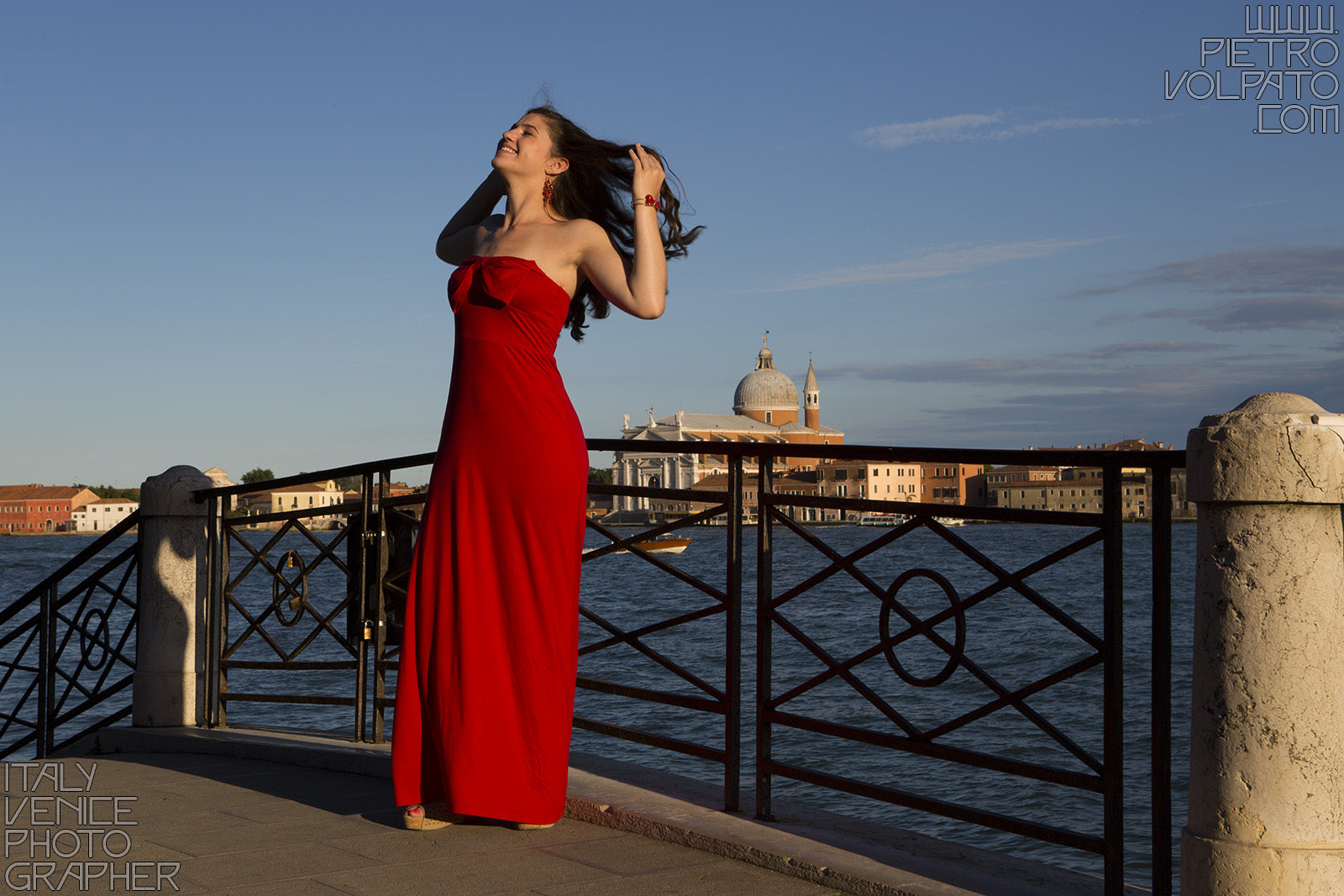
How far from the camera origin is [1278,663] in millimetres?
1814

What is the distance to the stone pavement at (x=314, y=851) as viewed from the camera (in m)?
2.29

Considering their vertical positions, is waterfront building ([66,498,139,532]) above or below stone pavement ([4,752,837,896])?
below

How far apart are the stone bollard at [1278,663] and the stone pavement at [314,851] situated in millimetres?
777

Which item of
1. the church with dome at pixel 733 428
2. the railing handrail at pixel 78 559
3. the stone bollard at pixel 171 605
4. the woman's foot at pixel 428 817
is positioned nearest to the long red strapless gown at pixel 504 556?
the woman's foot at pixel 428 817

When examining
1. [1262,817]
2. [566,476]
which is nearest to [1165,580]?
[1262,817]

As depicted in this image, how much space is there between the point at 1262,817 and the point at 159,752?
3.55 m

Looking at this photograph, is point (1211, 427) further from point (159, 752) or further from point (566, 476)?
point (159, 752)

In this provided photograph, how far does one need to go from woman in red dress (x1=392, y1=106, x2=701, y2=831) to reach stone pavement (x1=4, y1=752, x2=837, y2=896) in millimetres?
130

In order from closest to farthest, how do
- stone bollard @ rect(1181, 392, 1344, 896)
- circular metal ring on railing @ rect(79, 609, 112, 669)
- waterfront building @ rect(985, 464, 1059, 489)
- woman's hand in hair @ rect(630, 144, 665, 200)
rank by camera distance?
stone bollard @ rect(1181, 392, 1344, 896), woman's hand in hair @ rect(630, 144, 665, 200), circular metal ring on railing @ rect(79, 609, 112, 669), waterfront building @ rect(985, 464, 1059, 489)

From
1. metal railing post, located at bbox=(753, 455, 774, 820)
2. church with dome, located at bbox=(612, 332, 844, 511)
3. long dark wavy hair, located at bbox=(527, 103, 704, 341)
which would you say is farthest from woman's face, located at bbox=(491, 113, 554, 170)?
church with dome, located at bbox=(612, 332, 844, 511)

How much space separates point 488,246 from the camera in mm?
2748

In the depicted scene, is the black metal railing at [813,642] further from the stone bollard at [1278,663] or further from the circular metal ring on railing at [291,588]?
the stone bollard at [1278,663]

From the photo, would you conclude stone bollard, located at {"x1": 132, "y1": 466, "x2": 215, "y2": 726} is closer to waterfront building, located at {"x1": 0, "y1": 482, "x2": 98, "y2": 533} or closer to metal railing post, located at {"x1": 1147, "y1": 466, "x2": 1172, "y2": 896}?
metal railing post, located at {"x1": 1147, "y1": 466, "x2": 1172, "y2": 896}

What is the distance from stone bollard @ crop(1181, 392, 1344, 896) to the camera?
180 centimetres
